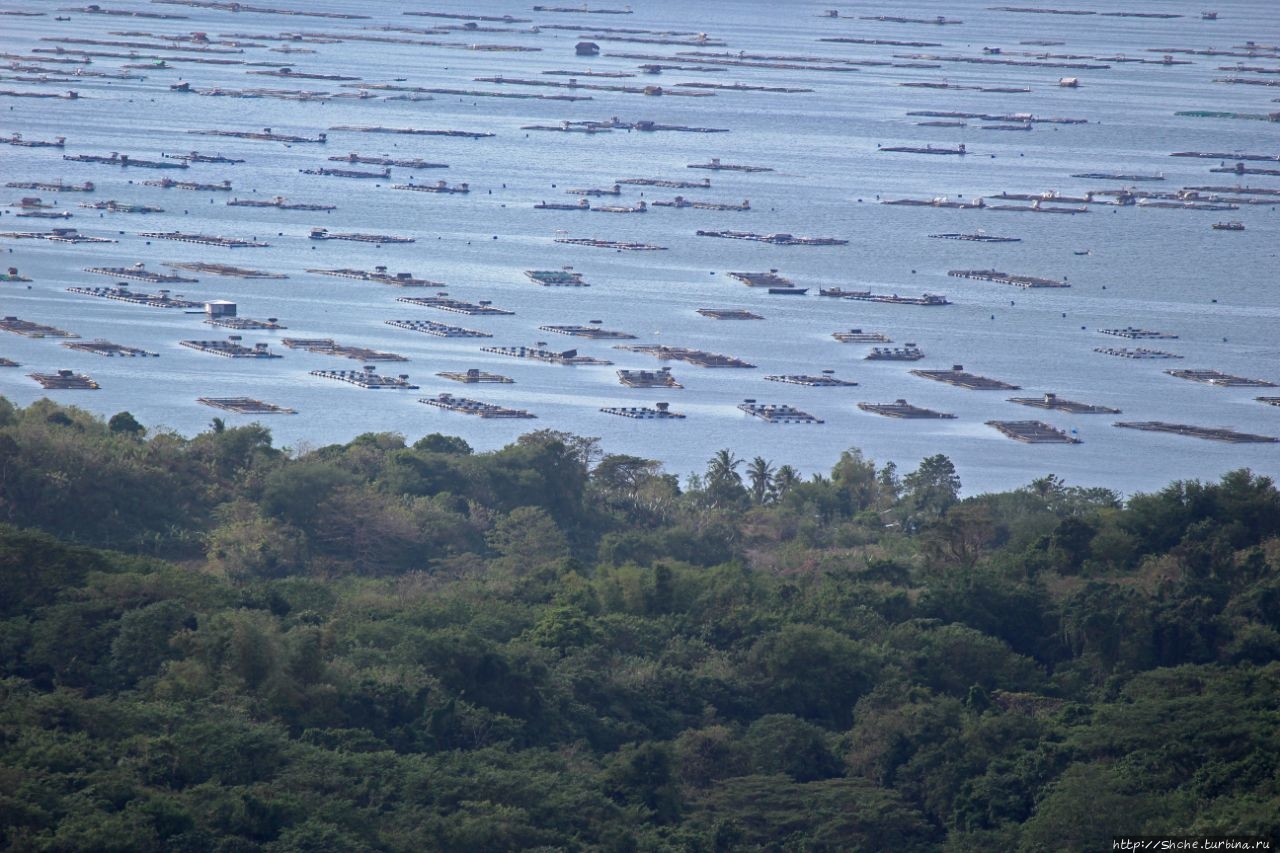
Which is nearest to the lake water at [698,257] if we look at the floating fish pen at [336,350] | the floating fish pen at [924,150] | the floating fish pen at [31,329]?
the floating fish pen at [336,350]

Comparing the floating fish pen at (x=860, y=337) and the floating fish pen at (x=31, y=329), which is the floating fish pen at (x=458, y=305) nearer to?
the floating fish pen at (x=860, y=337)

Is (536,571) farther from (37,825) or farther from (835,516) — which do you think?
(37,825)

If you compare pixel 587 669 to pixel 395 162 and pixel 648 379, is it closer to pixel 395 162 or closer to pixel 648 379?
pixel 648 379

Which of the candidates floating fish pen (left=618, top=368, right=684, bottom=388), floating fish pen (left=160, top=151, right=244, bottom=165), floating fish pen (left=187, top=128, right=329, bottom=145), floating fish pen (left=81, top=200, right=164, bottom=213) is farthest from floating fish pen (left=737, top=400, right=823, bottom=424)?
floating fish pen (left=187, top=128, right=329, bottom=145)

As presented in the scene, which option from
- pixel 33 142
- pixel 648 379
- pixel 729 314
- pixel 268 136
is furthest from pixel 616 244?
pixel 33 142

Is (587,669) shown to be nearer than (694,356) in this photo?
Yes

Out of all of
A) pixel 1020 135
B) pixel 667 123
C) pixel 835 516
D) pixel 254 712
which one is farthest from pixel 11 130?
pixel 254 712
